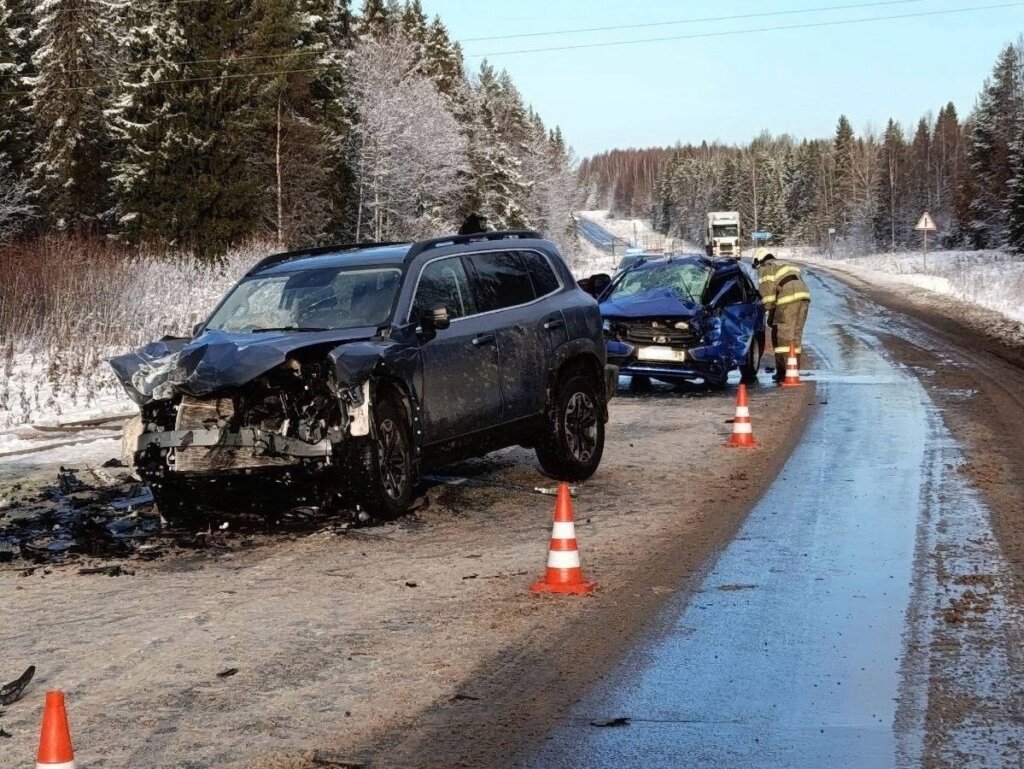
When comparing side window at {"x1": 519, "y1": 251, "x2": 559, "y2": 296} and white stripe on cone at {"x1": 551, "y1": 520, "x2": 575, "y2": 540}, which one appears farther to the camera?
side window at {"x1": 519, "y1": 251, "x2": 559, "y2": 296}

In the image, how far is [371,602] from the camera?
22.4ft

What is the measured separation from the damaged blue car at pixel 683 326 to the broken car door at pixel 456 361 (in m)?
6.87

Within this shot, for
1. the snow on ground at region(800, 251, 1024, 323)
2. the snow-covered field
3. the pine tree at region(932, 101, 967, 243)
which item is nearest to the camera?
the snow-covered field

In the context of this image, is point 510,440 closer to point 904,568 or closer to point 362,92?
point 904,568

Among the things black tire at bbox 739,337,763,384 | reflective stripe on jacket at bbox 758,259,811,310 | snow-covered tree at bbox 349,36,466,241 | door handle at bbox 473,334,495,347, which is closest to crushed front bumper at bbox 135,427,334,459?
door handle at bbox 473,334,495,347

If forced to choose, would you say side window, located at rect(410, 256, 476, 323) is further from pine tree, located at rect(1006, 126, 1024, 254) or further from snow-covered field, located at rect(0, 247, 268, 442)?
pine tree, located at rect(1006, 126, 1024, 254)

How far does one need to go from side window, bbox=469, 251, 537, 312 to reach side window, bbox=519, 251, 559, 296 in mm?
77

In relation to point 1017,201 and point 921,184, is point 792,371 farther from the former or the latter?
point 921,184

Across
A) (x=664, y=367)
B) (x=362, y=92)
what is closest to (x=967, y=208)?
(x=362, y=92)

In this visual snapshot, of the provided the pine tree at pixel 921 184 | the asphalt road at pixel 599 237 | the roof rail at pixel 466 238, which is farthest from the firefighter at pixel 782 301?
the asphalt road at pixel 599 237

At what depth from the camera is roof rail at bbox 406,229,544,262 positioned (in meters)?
9.68

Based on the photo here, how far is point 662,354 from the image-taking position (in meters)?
17.1

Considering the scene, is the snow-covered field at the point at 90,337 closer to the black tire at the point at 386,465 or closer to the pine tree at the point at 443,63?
the black tire at the point at 386,465

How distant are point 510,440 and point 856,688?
5104mm
